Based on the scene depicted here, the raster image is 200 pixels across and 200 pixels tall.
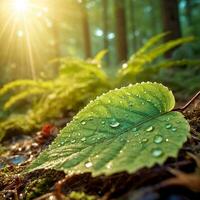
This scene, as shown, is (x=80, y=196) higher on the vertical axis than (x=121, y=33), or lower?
lower

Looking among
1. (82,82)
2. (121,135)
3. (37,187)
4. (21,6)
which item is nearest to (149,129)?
(121,135)

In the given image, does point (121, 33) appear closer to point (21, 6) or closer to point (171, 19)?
point (21, 6)

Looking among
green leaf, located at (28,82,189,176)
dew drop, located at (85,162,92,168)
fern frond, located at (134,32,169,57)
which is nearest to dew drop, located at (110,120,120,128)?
green leaf, located at (28,82,189,176)

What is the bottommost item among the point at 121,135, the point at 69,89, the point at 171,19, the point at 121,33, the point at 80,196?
the point at 69,89

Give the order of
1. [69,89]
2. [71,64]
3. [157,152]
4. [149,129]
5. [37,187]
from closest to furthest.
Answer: [157,152] → [149,129] → [37,187] → [69,89] → [71,64]

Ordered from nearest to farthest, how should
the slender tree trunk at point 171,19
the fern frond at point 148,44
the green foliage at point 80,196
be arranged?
1. the green foliage at point 80,196
2. the fern frond at point 148,44
3. the slender tree trunk at point 171,19

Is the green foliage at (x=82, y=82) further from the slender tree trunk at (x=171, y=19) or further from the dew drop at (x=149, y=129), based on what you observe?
the slender tree trunk at (x=171, y=19)

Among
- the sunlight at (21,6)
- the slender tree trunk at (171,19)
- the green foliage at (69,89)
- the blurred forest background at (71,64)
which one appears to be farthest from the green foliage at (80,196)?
the sunlight at (21,6)
